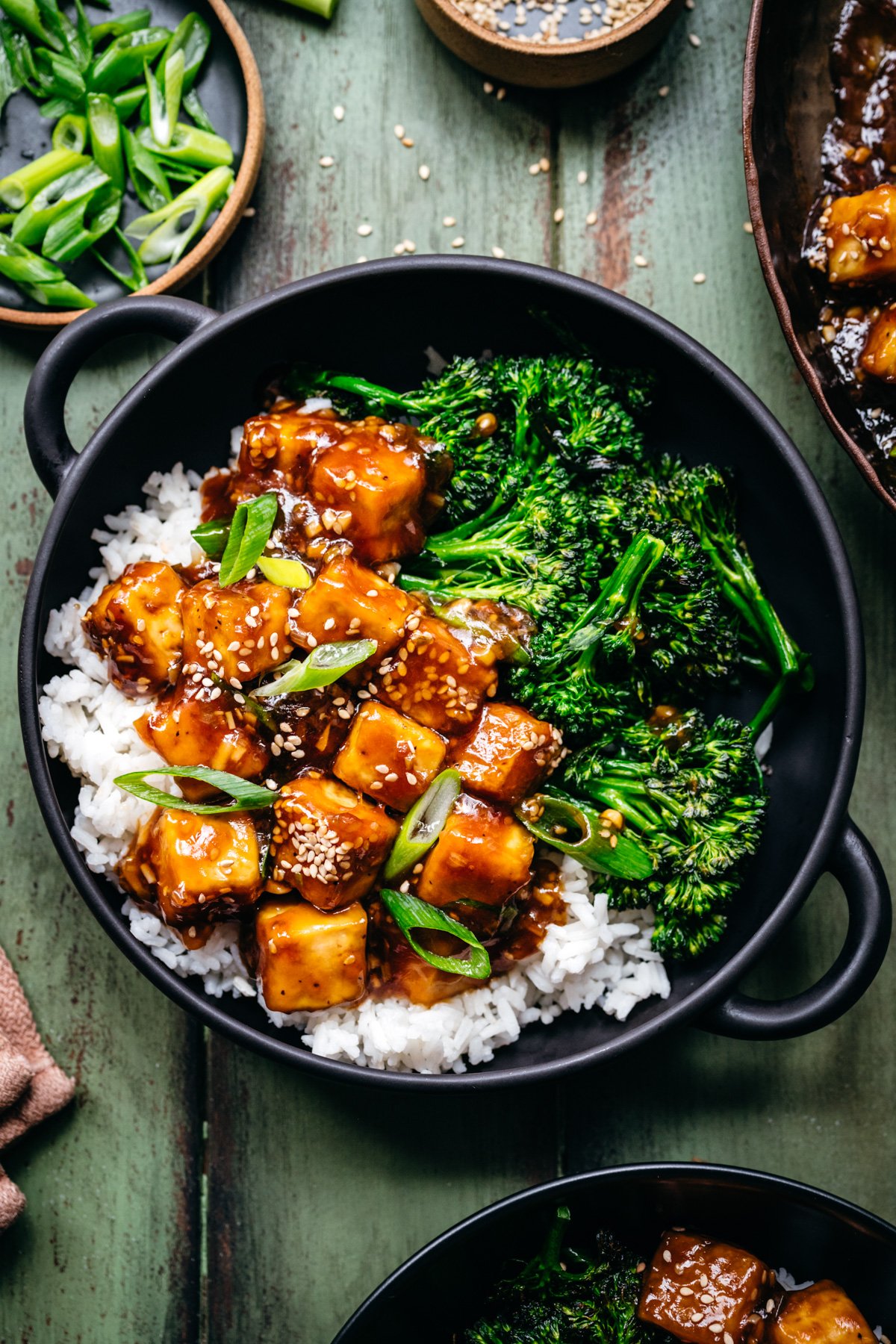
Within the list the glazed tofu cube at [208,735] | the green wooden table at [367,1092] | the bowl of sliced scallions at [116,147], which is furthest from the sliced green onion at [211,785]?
the bowl of sliced scallions at [116,147]

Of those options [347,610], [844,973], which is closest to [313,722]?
[347,610]

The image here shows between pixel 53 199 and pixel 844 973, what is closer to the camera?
pixel 844 973

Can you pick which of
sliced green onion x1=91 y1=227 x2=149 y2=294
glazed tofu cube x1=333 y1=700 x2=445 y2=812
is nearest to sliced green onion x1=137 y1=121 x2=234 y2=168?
sliced green onion x1=91 y1=227 x2=149 y2=294

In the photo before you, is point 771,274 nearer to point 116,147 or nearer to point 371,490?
point 371,490

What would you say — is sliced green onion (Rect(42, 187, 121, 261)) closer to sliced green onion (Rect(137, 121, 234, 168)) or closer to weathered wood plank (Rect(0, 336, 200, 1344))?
sliced green onion (Rect(137, 121, 234, 168))

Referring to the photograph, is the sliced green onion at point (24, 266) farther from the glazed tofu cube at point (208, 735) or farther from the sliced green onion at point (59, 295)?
the glazed tofu cube at point (208, 735)

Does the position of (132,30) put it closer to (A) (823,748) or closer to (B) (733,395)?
(B) (733,395)
